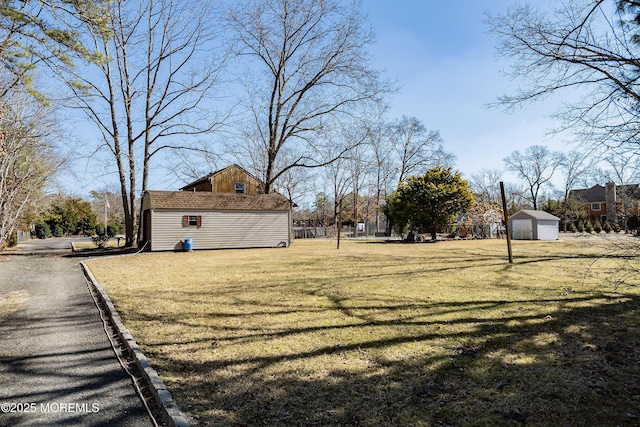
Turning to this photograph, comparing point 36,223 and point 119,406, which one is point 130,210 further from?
point 36,223

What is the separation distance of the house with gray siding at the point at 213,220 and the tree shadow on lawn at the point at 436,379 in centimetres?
1838

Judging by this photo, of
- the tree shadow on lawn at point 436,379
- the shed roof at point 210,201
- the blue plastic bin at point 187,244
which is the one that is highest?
the shed roof at point 210,201

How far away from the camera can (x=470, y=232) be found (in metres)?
37.3

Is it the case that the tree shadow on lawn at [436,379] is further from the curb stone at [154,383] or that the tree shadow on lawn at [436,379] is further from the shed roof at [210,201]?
the shed roof at [210,201]

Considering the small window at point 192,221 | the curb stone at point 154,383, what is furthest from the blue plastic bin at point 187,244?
the curb stone at point 154,383

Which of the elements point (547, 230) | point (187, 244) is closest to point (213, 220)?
point (187, 244)

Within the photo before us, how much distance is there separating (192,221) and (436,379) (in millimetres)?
20984

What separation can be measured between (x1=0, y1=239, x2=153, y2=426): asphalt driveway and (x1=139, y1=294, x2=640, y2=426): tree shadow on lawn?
0.50 metres

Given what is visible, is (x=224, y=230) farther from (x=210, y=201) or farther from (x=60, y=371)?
(x=60, y=371)

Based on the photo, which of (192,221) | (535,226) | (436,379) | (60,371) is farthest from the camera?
(535,226)

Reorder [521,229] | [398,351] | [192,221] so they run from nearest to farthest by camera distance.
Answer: [398,351], [192,221], [521,229]

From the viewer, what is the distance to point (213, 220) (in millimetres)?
23312

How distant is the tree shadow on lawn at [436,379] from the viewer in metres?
3.09

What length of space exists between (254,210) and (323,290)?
55.4 feet
